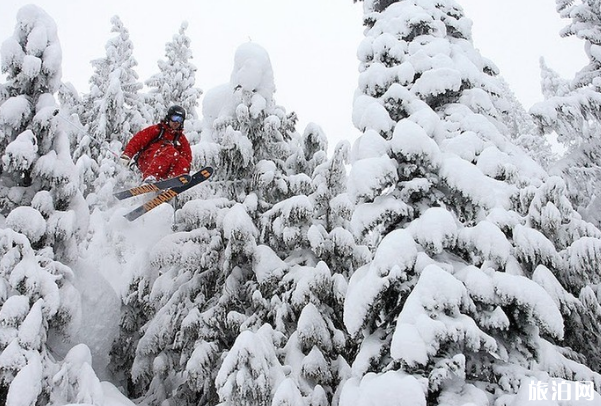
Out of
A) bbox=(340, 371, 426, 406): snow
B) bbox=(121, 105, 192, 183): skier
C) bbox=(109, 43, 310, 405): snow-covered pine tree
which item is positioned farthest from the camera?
bbox=(121, 105, 192, 183): skier

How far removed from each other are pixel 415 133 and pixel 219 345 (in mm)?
6095

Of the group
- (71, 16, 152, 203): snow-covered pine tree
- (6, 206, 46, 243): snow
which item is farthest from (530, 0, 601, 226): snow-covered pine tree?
(71, 16, 152, 203): snow-covered pine tree

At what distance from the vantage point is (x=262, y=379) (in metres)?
7.80

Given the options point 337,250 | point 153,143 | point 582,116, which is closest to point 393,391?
point 337,250

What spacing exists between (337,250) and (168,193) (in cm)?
464

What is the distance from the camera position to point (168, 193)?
12086 mm

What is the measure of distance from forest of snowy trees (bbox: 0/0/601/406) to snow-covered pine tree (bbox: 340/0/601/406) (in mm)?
27

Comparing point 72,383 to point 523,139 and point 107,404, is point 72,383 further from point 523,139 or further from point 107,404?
point 523,139

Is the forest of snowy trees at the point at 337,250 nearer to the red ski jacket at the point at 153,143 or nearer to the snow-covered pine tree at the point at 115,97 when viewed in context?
the red ski jacket at the point at 153,143

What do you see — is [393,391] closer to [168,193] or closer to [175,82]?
[168,193]

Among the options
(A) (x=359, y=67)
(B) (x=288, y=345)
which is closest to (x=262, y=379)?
(B) (x=288, y=345)

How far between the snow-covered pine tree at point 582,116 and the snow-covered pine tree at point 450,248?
3059 millimetres

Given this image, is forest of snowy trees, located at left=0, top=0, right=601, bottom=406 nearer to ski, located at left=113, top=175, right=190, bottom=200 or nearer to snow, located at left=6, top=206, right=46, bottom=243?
snow, located at left=6, top=206, right=46, bottom=243

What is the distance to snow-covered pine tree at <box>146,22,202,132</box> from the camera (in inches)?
1038
